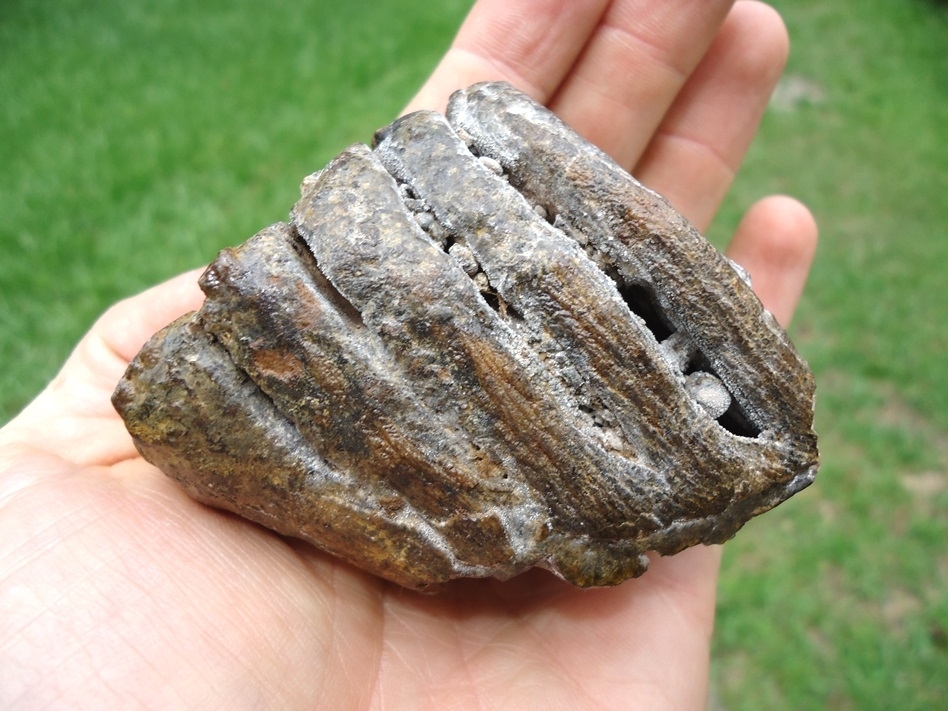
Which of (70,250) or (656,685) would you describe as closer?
(656,685)

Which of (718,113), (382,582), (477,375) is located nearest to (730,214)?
(718,113)

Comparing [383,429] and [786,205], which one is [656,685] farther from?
[786,205]

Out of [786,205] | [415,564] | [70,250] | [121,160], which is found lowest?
[70,250]

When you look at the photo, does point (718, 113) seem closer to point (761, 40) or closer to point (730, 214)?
point (761, 40)

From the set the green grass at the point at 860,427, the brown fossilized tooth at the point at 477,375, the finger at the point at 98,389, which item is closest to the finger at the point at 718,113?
the brown fossilized tooth at the point at 477,375

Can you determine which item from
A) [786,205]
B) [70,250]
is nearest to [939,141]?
[786,205]

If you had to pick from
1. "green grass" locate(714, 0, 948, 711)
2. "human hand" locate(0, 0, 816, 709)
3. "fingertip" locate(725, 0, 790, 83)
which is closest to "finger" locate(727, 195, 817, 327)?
"human hand" locate(0, 0, 816, 709)
